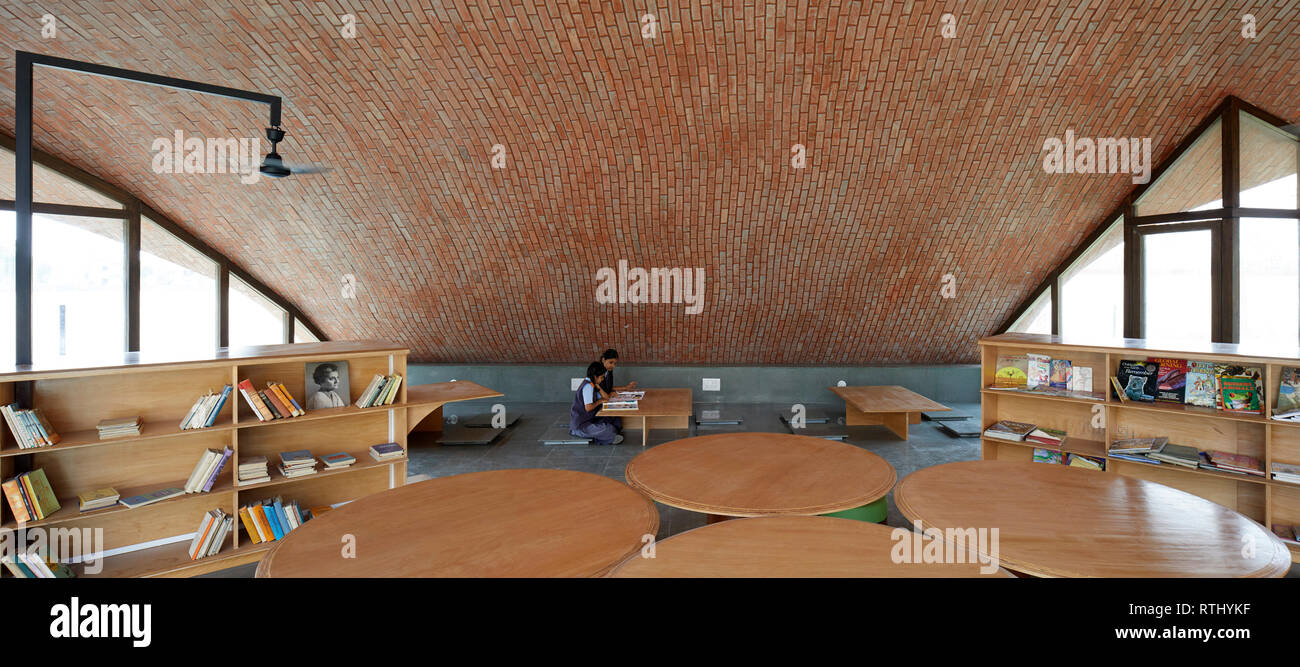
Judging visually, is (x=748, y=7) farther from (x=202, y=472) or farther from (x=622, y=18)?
(x=202, y=472)

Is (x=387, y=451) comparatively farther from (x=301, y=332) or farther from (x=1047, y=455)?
(x=301, y=332)

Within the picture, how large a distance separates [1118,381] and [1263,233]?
4.49 m

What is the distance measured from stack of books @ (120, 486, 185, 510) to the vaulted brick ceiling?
4602mm

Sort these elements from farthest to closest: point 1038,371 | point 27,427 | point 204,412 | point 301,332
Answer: point 301,332, point 1038,371, point 204,412, point 27,427

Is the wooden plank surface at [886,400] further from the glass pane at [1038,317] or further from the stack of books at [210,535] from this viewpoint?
the stack of books at [210,535]

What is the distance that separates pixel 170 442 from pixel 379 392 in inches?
56.6

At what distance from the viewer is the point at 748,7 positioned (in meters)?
5.26

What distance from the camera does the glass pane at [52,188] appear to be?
645 cm

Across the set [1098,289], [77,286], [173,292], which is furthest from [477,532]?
[1098,289]

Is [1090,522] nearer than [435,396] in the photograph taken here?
Yes

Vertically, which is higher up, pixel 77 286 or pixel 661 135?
pixel 661 135

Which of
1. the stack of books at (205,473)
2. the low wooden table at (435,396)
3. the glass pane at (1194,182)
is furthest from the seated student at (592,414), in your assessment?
the glass pane at (1194,182)

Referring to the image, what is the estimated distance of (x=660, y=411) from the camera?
6.99m
